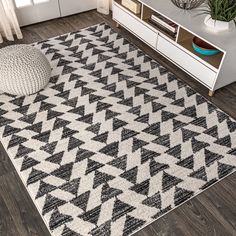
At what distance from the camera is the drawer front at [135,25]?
286 cm

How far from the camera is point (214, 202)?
73.0 inches

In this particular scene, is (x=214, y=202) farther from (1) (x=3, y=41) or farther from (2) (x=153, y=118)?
(1) (x=3, y=41)

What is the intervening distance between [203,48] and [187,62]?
0.18m

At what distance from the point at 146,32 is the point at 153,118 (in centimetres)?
99

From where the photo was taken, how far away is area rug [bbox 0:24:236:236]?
1.80 metres

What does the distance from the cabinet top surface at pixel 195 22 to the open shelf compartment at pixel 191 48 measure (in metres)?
0.11

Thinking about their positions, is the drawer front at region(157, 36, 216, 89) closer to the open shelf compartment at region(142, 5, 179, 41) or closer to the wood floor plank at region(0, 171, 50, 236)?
the open shelf compartment at region(142, 5, 179, 41)

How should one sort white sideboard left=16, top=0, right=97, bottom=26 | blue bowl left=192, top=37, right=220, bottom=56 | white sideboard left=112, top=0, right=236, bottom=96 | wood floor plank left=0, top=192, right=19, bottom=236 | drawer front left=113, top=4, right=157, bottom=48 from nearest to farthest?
1. wood floor plank left=0, top=192, right=19, bottom=236
2. white sideboard left=112, top=0, right=236, bottom=96
3. blue bowl left=192, top=37, right=220, bottom=56
4. drawer front left=113, top=4, right=157, bottom=48
5. white sideboard left=16, top=0, right=97, bottom=26

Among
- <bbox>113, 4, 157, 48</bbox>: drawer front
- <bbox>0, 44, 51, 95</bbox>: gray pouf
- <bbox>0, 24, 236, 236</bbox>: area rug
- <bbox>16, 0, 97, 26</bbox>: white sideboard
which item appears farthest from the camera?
<bbox>16, 0, 97, 26</bbox>: white sideboard

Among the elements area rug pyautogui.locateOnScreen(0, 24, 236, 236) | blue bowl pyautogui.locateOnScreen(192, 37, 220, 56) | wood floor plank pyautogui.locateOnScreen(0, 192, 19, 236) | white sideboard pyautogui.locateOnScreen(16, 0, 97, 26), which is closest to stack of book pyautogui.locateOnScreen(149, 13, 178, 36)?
blue bowl pyautogui.locateOnScreen(192, 37, 220, 56)

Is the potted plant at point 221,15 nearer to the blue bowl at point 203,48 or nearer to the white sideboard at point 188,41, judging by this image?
the white sideboard at point 188,41

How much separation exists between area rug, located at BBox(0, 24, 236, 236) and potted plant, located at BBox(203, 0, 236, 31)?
1.77ft

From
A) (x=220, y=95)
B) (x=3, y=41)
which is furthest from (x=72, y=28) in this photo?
(x=220, y=95)

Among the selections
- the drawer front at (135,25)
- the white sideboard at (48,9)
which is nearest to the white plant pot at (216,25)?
the drawer front at (135,25)
